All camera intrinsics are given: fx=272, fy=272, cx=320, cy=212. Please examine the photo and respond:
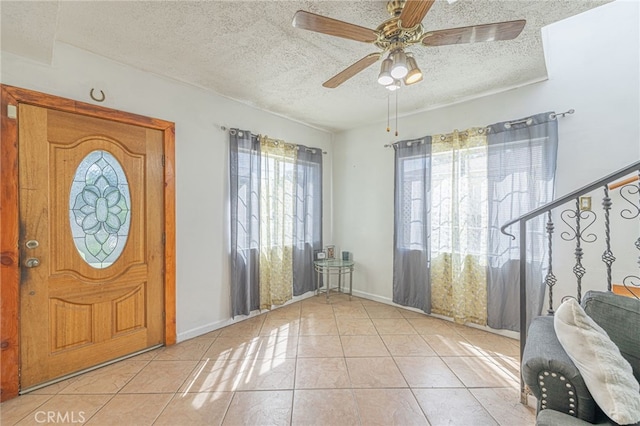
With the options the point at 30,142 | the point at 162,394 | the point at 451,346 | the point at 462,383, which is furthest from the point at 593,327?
the point at 30,142

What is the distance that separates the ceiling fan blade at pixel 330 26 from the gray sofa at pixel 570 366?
1.82 m

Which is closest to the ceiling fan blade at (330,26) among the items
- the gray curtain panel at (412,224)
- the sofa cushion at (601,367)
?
the sofa cushion at (601,367)

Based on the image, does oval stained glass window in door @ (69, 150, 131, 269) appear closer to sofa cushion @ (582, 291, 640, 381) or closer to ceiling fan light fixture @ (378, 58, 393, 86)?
ceiling fan light fixture @ (378, 58, 393, 86)

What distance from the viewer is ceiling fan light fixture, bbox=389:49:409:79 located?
1.58 meters

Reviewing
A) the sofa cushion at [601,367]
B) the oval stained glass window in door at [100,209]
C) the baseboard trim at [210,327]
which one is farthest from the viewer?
the baseboard trim at [210,327]

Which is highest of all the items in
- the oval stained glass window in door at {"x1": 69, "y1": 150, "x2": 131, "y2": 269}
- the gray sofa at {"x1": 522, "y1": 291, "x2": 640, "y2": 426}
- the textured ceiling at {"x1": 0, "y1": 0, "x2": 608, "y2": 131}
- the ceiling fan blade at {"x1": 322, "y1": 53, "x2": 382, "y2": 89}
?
the textured ceiling at {"x1": 0, "y1": 0, "x2": 608, "y2": 131}

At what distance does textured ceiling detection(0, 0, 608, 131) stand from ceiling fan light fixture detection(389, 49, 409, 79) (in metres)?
0.35

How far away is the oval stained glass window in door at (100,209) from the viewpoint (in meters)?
2.16

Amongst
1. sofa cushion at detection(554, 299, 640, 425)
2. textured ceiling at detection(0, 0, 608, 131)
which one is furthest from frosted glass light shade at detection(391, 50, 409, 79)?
sofa cushion at detection(554, 299, 640, 425)

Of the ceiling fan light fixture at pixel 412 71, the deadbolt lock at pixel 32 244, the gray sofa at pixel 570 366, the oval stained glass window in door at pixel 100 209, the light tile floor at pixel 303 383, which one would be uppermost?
the ceiling fan light fixture at pixel 412 71

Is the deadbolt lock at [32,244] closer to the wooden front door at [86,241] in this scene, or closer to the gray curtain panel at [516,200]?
the wooden front door at [86,241]

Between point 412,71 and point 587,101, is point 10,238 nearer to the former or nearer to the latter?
point 412,71

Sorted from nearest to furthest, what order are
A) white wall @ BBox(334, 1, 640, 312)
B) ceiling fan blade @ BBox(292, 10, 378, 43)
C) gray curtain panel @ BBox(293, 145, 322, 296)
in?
ceiling fan blade @ BBox(292, 10, 378, 43), white wall @ BBox(334, 1, 640, 312), gray curtain panel @ BBox(293, 145, 322, 296)

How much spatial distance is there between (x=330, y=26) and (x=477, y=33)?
2.68 ft
